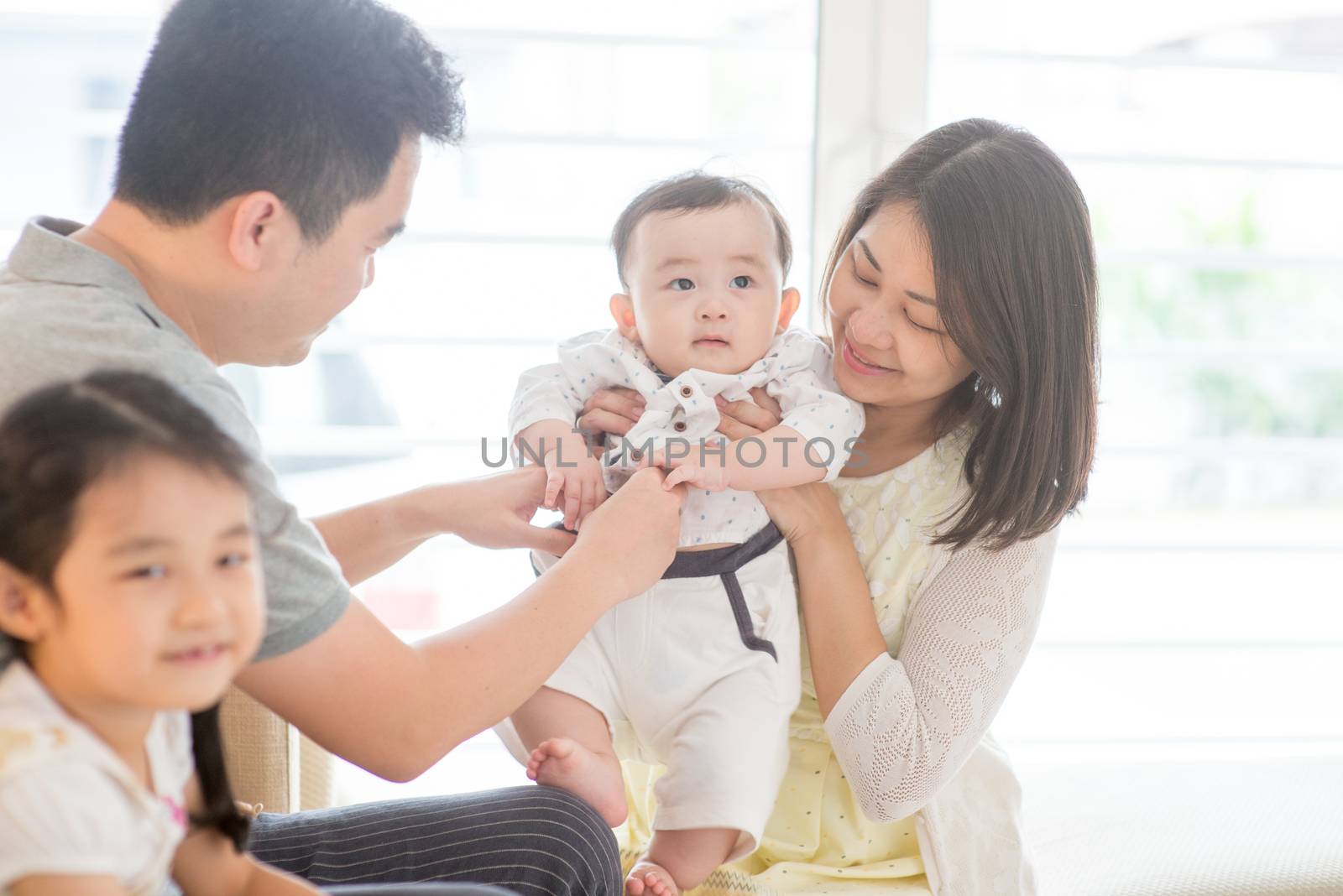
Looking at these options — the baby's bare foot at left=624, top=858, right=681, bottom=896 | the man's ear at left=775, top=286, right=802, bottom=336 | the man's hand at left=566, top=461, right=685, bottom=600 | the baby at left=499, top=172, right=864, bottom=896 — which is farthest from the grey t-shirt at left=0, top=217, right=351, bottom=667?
the man's ear at left=775, top=286, right=802, bottom=336

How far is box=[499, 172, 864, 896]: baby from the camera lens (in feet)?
4.82

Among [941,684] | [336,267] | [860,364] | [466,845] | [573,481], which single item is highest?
[336,267]

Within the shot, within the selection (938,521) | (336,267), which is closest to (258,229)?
(336,267)

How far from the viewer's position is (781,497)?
5.12 ft

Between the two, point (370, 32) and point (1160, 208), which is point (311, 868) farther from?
point (1160, 208)

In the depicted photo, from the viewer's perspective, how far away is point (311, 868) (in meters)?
1.29

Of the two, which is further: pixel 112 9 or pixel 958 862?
pixel 112 9

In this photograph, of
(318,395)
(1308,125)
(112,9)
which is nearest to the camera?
(112,9)

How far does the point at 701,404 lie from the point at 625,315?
0.21 m

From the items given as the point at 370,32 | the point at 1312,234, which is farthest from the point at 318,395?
the point at 1312,234

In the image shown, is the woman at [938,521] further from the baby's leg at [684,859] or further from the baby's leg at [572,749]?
the baby's leg at [572,749]

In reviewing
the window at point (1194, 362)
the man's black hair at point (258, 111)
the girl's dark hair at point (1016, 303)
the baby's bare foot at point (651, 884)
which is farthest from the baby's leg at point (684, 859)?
the window at point (1194, 362)

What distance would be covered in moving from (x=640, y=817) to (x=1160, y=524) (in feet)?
15.5

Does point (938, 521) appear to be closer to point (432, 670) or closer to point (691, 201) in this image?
point (691, 201)
